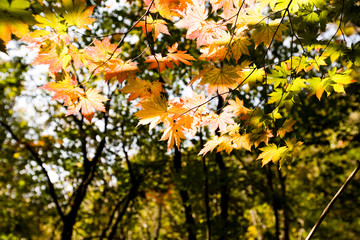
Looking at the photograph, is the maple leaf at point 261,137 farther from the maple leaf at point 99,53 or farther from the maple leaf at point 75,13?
the maple leaf at point 75,13

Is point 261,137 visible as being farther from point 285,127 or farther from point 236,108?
point 236,108

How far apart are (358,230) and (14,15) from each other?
11936mm

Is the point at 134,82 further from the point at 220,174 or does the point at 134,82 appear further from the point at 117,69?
the point at 220,174

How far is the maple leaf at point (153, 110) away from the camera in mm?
1479

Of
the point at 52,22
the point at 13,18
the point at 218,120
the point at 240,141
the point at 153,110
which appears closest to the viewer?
the point at 13,18

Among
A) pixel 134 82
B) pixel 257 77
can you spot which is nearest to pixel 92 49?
pixel 134 82

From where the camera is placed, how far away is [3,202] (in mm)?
6160

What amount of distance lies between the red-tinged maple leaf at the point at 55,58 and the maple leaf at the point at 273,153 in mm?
1429

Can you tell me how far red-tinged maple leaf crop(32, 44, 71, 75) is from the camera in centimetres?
144

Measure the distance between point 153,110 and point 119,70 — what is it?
39 centimetres

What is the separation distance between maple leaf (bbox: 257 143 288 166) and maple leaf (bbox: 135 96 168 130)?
71cm

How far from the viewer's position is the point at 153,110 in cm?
150

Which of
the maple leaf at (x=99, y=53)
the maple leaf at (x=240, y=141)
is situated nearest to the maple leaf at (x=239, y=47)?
the maple leaf at (x=240, y=141)

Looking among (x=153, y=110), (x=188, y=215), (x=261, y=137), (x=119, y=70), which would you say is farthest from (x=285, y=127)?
(x=188, y=215)
